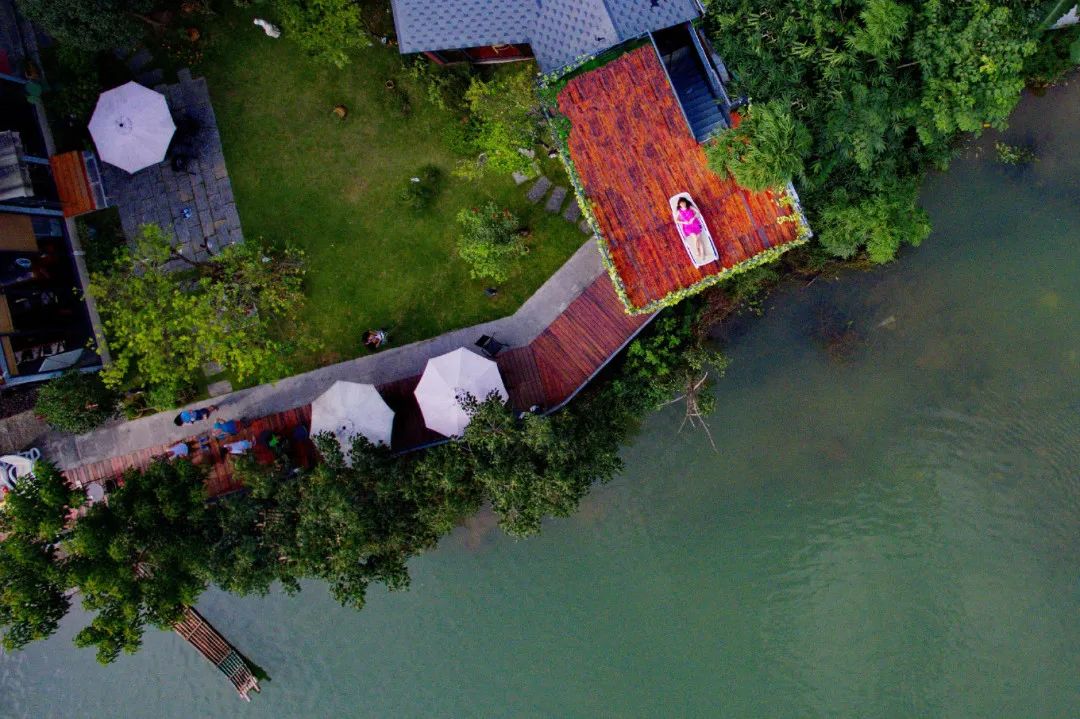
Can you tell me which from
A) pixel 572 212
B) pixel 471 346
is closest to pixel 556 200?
pixel 572 212

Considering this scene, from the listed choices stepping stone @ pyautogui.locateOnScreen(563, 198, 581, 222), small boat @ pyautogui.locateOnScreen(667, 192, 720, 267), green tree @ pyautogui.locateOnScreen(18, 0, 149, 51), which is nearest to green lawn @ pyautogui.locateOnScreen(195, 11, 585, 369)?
stepping stone @ pyautogui.locateOnScreen(563, 198, 581, 222)

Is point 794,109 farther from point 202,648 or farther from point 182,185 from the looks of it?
point 202,648

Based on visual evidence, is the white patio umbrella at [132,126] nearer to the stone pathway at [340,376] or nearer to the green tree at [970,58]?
the stone pathway at [340,376]

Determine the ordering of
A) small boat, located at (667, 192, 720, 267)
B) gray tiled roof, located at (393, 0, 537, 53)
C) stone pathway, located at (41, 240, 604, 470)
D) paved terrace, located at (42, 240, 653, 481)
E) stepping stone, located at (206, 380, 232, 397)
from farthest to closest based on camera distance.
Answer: stepping stone, located at (206, 380, 232, 397) → stone pathway, located at (41, 240, 604, 470) → paved terrace, located at (42, 240, 653, 481) → gray tiled roof, located at (393, 0, 537, 53) → small boat, located at (667, 192, 720, 267)

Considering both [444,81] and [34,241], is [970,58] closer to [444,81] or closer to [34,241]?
[444,81]

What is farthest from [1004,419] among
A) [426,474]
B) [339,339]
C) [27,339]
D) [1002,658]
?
[27,339]

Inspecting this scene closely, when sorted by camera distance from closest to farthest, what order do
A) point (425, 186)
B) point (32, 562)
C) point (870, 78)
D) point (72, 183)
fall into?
point (32, 562) → point (870, 78) → point (72, 183) → point (425, 186)

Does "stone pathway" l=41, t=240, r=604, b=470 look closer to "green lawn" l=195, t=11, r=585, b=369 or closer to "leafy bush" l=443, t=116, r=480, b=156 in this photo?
"green lawn" l=195, t=11, r=585, b=369
